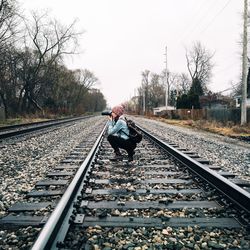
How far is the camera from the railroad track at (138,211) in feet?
9.73

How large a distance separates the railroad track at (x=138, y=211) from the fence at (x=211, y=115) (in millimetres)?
20491

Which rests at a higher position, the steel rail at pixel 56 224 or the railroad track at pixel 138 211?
the steel rail at pixel 56 224

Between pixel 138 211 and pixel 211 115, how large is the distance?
28006mm

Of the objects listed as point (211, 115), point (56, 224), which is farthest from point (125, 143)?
point (211, 115)

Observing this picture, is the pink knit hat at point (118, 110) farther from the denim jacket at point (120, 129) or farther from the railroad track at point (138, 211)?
the railroad track at point (138, 211)

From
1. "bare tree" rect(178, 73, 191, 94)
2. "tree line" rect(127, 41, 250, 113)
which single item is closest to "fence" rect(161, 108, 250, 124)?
"tree line" rect(127, 41, 250, 113)

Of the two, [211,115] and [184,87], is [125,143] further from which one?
[184,87]

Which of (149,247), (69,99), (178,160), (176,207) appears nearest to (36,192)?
(176,207)


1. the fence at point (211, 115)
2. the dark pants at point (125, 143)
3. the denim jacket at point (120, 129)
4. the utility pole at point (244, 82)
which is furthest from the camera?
the fence at point (211, 115)

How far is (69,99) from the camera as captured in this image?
7900 centimetres

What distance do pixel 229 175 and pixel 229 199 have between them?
1.62 metres

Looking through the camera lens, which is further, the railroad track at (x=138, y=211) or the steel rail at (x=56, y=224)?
the railroad track at (x=138, y=211)

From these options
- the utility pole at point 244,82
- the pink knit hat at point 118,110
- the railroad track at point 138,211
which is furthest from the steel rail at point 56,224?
the utility pole at point 244,82

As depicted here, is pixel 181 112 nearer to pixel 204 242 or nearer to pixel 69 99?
pixel 204 242
